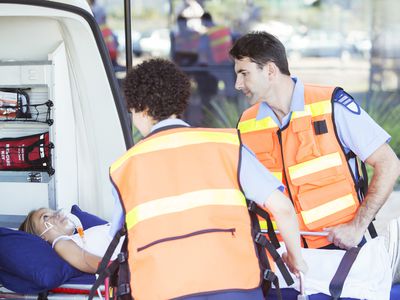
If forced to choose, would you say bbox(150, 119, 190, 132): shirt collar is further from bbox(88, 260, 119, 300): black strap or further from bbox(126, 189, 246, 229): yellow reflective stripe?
bbox(88, 260, 119, 300): black strap

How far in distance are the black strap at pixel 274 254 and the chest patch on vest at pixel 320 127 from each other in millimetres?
741

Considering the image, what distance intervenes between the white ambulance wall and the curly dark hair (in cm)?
150

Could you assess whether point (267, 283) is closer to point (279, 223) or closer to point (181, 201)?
point (279, 223)

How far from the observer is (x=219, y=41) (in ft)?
28.6

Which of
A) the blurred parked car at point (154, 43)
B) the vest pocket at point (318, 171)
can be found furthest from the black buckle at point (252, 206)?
the blurred parked car at point (154, 43)

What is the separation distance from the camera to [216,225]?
2.19m

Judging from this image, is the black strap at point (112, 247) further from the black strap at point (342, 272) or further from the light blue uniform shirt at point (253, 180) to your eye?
the black strap at point (342, 272)

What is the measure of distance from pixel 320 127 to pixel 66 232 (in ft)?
4.69

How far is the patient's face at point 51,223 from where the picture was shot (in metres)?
3.57

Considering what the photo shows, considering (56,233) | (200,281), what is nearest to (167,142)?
(200,281)

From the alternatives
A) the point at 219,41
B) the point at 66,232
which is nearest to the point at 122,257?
the point at 66,232

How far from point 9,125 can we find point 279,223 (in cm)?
207

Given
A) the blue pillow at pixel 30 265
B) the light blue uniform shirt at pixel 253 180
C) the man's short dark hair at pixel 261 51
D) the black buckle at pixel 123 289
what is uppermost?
the man's short dark hair at pixel 261 51

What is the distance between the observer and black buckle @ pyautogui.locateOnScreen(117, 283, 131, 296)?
2.26 meters
